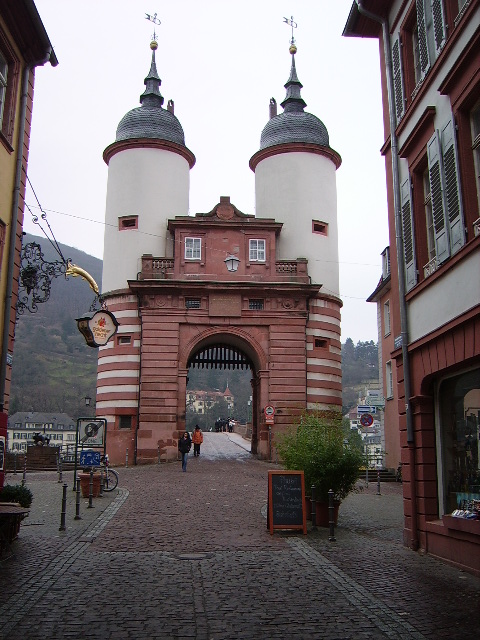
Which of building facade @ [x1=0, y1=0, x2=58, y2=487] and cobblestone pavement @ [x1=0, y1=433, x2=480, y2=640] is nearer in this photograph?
cobblestone pavement @ [x1=0, y1=433, x2=480, y2=640]

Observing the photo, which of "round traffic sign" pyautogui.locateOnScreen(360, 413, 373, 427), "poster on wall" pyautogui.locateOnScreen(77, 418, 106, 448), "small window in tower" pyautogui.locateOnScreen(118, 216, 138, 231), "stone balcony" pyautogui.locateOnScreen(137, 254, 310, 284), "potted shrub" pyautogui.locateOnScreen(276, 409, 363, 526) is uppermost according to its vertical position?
"small window in tower" pyautogui.locateOnScreen(118, 216, 138, 231)

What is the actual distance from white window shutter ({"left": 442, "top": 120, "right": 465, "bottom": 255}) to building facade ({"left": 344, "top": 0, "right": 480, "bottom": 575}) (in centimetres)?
2

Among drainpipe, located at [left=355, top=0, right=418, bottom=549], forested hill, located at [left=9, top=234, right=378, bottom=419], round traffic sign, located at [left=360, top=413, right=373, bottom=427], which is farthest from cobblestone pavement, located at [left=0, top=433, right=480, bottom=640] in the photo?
forested hill, located at [left=9, top=234, right=378, bottom=419]

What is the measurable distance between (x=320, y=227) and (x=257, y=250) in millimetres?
4395

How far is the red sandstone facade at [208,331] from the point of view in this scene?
120ft

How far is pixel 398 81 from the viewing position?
51.8ft

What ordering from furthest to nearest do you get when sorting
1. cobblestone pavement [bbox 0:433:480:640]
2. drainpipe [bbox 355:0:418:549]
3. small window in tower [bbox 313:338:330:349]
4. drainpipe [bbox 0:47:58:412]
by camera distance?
small window in tower [bbox 313:338:330:349] < drainpipe [bbox 0:47:58:412] < drainpipe [bbox 355:0:418:549] < cobblestone pavement [bbox 0:433:480:640]

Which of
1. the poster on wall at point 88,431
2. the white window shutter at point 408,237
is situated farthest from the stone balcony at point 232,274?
the white window shutter at point 408,237

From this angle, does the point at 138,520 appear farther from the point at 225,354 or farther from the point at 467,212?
the point at 225,354

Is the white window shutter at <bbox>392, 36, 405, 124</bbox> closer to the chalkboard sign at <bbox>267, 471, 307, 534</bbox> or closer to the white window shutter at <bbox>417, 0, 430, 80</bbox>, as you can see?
the white window shutter at <bbox>417, 0, 430, 80</bbox>

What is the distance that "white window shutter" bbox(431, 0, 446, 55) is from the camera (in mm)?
12672

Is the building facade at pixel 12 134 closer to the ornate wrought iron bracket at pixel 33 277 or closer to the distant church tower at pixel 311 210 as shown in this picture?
the ornate wrought iron bracket at pixel 33 277

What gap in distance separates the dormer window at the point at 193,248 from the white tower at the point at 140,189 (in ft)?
5.92

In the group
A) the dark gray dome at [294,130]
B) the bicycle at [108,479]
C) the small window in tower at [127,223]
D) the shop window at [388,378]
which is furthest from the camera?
the dark gray dome at [294,130]
